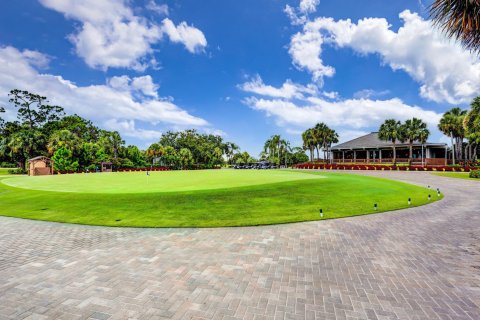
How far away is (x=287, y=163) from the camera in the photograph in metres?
97.9

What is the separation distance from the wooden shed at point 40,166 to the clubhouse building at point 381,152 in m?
68.4

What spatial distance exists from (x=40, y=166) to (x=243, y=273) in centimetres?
5959

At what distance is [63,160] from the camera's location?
55500 millimetres

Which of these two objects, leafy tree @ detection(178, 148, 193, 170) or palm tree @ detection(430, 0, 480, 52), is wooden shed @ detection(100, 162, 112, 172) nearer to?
leafy tree @ detection(178, 148, 193, 170)

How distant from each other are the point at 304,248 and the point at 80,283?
6.04m

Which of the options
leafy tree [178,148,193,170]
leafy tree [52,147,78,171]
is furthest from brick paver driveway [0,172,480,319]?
leafy tree [178,148,193,170]

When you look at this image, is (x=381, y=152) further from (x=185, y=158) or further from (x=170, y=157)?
(x=170, y=157)

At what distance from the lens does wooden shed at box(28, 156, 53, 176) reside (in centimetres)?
4891

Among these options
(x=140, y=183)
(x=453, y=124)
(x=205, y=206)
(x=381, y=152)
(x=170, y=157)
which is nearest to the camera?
(x=205, y=206)

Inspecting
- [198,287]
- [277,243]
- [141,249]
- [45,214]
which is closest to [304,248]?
[277,243]

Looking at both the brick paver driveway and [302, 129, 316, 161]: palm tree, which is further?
[302, 129, 316, 161]: palm tree

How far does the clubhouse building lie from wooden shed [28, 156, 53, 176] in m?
68.4

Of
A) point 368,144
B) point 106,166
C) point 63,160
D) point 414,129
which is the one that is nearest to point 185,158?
point 106,166

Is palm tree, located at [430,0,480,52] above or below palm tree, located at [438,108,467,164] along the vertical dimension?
below
